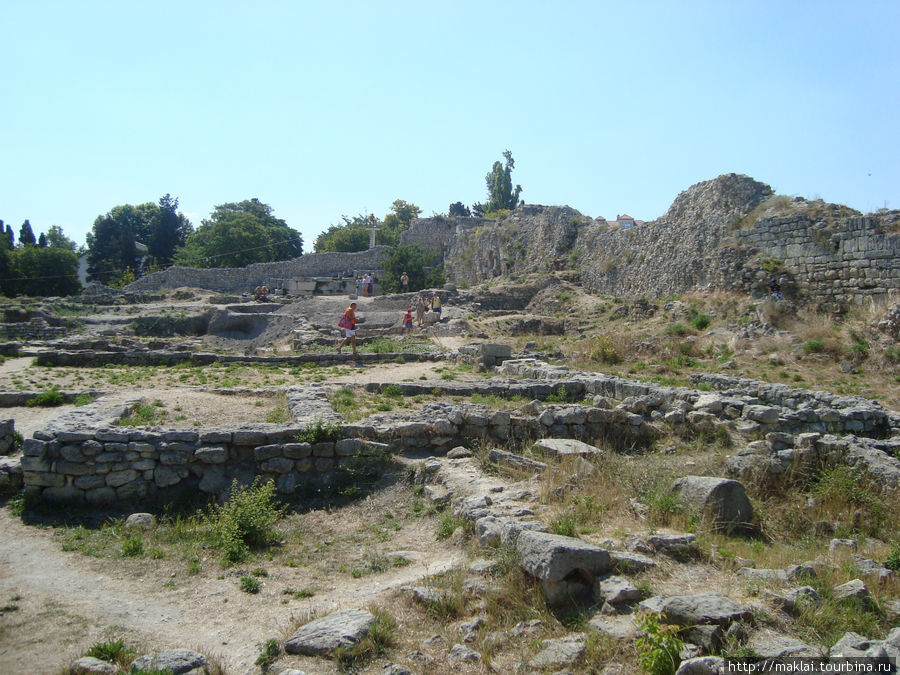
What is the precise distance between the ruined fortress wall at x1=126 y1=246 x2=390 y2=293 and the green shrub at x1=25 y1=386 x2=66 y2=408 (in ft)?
108

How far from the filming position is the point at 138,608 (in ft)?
16.5

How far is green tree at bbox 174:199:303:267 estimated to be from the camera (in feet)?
184

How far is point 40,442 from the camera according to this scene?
290 inches

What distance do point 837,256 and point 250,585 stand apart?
18941 mm

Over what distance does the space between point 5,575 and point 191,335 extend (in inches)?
985

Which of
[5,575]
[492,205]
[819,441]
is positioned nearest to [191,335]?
[5,575]

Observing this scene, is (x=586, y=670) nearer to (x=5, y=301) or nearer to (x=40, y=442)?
(x=40, y=442)

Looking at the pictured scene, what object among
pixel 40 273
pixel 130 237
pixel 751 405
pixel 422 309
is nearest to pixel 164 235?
pixel 130 237

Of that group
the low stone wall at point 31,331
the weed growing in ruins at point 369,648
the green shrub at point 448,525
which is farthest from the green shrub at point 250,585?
the low stone wall at point 31,331

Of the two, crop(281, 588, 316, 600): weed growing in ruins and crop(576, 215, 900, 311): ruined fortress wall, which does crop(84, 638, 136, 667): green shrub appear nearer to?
crop(281, 588, 316, 600): weed growing in ruins

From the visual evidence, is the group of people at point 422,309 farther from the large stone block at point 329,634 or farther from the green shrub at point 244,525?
the large stone block at point 329,634

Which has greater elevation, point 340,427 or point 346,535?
point 340,427

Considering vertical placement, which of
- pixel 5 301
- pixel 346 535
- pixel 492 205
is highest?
pixel 492 205

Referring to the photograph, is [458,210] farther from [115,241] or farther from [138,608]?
[138,608]
